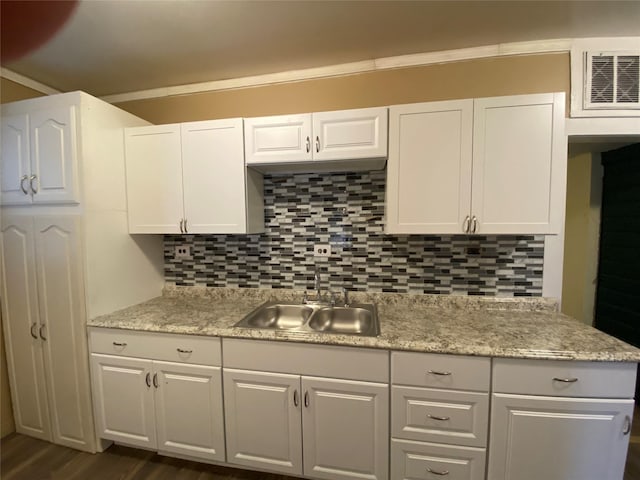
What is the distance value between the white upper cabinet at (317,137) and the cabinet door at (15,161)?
1334 mm

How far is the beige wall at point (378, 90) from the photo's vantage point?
167cm

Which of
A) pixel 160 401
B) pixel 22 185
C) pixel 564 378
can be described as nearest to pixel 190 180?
pixel 22 185

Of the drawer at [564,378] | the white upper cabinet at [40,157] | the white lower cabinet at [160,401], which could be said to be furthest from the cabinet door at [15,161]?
the drawer at [564,378]

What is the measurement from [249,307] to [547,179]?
1.92 m

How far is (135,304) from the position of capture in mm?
1930

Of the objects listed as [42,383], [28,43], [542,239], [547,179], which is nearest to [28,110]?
A: [28,43]

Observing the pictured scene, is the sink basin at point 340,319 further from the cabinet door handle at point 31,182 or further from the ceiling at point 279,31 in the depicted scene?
the cabinet door handle at point 31,182

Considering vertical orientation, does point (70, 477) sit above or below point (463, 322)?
below

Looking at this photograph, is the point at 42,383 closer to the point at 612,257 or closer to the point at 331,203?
the point at 331,203

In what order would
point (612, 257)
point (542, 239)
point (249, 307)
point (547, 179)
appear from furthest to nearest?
point (612, 257)
point (249, 307)
point (542, 239)
point (547, 179)

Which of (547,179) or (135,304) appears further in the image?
(135,304)

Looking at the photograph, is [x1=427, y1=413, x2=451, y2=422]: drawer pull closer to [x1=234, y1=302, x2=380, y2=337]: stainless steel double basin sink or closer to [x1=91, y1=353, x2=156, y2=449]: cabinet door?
[x1=234, y1=302, x2=380, y2=337]: stainless steel double basin sink

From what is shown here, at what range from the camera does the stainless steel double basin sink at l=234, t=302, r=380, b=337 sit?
1758 mm

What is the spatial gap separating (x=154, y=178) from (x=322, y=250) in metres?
1.26
